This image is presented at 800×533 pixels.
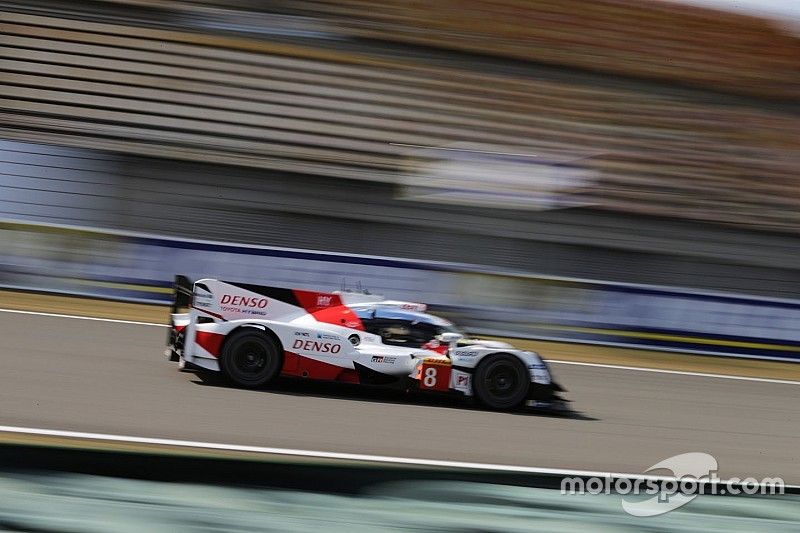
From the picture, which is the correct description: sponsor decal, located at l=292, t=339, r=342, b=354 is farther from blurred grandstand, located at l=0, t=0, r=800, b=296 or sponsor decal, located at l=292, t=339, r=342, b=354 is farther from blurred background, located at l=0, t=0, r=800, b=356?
blurred grandstand, located at l=0, t=0, r=800, b=296

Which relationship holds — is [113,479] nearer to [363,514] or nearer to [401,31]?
[363,514]

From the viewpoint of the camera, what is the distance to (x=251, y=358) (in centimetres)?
724

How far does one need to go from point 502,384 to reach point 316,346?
1477 mm

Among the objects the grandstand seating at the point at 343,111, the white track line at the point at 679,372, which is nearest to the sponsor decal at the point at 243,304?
the white track line at the point at 679,372

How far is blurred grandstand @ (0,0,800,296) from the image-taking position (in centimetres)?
1406

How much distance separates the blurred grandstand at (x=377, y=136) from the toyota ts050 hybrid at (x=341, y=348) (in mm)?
6777

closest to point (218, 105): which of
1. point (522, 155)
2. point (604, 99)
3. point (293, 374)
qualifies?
point (522, 155)

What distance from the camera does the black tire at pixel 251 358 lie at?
7184 mm

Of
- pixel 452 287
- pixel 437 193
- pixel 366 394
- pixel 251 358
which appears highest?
pixel 437 193

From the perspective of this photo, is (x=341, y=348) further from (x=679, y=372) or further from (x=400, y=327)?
(x=679, y=372)

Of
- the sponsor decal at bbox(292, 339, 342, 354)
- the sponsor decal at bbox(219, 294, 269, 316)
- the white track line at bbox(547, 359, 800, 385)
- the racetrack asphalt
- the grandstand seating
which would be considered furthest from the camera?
the grandstand seating

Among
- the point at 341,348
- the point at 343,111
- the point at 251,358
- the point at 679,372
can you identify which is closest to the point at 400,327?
the point at 341,348

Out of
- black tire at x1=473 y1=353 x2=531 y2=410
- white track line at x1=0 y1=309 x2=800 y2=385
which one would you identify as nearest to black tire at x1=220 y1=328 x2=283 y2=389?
black tire at x1=473 y1=353 x2=531 y2=410

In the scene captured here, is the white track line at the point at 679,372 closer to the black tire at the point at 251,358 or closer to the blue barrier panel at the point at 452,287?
the blue barrier panel at the point at 452,287
